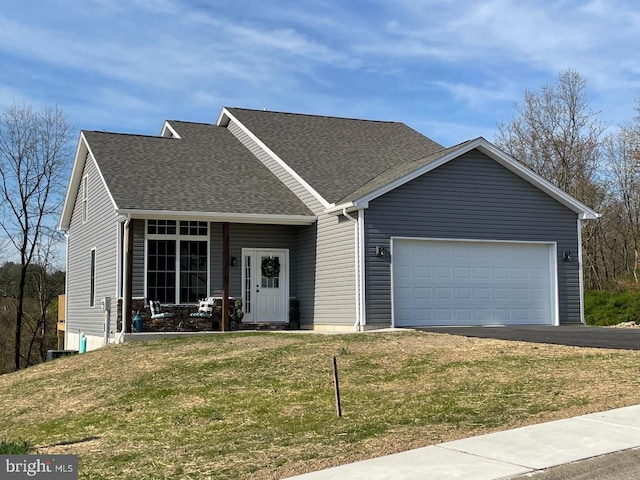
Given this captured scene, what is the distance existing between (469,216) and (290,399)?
9.39m

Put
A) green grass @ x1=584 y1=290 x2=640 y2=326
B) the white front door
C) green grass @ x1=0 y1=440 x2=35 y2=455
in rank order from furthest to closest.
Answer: green grass @ x1=584 y1=290 x2=640 y2=326, the white front door, green grass @ x1=0 y1=440 x2=35 y2=455

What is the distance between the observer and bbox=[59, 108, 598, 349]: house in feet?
56.0

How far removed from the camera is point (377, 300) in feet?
54.9

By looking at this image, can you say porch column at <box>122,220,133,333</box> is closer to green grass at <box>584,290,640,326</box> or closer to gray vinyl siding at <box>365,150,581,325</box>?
gray vinyl siding at <box>365,150,581,325</box>

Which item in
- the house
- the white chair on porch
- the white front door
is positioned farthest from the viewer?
the white front door

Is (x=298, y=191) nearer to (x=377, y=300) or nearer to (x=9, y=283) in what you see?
(x=377, y=300)

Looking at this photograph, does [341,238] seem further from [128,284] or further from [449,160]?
[128,284]

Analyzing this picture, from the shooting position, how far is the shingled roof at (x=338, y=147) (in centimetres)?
1908

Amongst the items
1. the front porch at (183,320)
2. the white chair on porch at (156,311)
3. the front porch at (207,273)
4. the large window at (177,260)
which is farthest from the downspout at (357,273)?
the white chair on porch at (156,311)

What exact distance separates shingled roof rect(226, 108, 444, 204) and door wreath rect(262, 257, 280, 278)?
7.20 feet

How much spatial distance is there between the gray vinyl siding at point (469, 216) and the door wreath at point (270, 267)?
11.0ft

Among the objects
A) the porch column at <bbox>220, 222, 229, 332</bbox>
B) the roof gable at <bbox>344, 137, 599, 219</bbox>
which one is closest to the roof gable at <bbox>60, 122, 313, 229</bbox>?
the porch column at <bbox>220, 222, 229, 332</bbox>

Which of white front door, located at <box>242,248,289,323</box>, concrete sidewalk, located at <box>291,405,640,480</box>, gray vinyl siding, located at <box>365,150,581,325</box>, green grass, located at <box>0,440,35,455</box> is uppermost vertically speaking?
gray vinyl siding, located at <box>365,150,581,325</box>

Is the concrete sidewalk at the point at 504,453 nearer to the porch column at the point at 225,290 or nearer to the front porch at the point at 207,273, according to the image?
the porch column at the point at 225,290
